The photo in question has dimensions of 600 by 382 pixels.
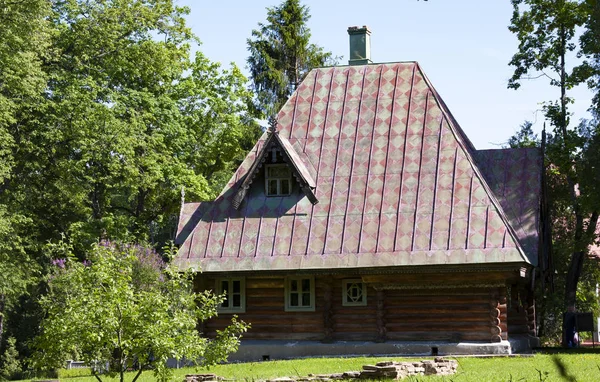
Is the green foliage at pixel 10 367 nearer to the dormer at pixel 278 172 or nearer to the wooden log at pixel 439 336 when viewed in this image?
the dormer at pixel 278 172

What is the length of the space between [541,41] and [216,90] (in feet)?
45.8

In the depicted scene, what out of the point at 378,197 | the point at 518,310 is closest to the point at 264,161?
the point at 378,197

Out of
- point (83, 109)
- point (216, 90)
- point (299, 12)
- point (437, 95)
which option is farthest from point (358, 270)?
point (299, 12)

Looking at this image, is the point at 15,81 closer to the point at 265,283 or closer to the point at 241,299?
the point at 241,299

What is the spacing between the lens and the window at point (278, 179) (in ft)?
88.7

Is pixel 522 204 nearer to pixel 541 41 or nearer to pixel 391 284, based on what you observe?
pixel 391 284

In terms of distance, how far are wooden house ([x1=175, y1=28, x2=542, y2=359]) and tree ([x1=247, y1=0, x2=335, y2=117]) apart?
15.2 metres

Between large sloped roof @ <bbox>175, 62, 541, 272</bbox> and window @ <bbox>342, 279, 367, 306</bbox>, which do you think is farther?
window @ <bbox>342, 279, 367, 306</bbox>

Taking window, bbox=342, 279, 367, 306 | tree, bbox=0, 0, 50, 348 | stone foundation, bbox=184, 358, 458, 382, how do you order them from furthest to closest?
tree, bbox=0, 0, 50, 348, window, bbox=342, 279, 367, 306, stone foundation, bbox=184, 358, 458, 382

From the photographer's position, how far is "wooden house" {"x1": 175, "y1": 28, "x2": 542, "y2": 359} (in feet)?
80.1

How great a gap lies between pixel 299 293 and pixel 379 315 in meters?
2.48

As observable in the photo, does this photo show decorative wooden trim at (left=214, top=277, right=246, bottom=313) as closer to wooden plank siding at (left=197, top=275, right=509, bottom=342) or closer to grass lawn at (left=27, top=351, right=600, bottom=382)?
wooden plank siding at (left=197, top=275, right=509, bottom=342)

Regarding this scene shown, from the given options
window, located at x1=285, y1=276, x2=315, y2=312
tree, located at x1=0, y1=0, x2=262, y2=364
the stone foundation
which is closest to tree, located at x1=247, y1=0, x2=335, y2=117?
tree, located at x1=0, y1=0, x2=262, y2=364

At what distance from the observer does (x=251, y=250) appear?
26.1 m
